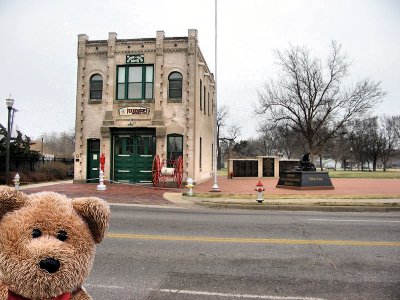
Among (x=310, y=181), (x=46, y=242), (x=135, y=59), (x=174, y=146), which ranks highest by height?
(x=135, y=59)

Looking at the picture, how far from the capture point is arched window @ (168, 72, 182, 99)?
75.0ft

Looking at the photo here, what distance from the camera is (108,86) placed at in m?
23.2

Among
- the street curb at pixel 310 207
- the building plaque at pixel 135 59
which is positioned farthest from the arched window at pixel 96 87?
the street curb at pixel 310 207

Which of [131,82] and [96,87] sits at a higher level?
[131,82]

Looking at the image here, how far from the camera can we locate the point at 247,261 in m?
5.98

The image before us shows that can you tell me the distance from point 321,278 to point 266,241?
7.82 ft

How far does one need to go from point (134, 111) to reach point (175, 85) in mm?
2898

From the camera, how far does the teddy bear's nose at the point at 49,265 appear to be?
1938 millimetres

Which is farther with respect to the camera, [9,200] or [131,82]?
[131,82]

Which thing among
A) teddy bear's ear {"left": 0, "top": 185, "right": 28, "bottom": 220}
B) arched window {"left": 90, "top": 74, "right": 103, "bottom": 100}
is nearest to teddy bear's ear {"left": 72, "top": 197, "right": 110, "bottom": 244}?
teddy bear's ear {"left": 0, "top": 185, "right": 28, "bottom": 220}

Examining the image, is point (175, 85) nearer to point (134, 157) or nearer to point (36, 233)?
point (134, 157)

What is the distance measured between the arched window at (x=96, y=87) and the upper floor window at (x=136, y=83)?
1.24 metres

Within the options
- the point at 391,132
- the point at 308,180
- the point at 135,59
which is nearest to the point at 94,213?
the point at 308,180

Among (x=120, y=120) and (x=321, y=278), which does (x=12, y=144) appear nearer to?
(x=120, y=120)
